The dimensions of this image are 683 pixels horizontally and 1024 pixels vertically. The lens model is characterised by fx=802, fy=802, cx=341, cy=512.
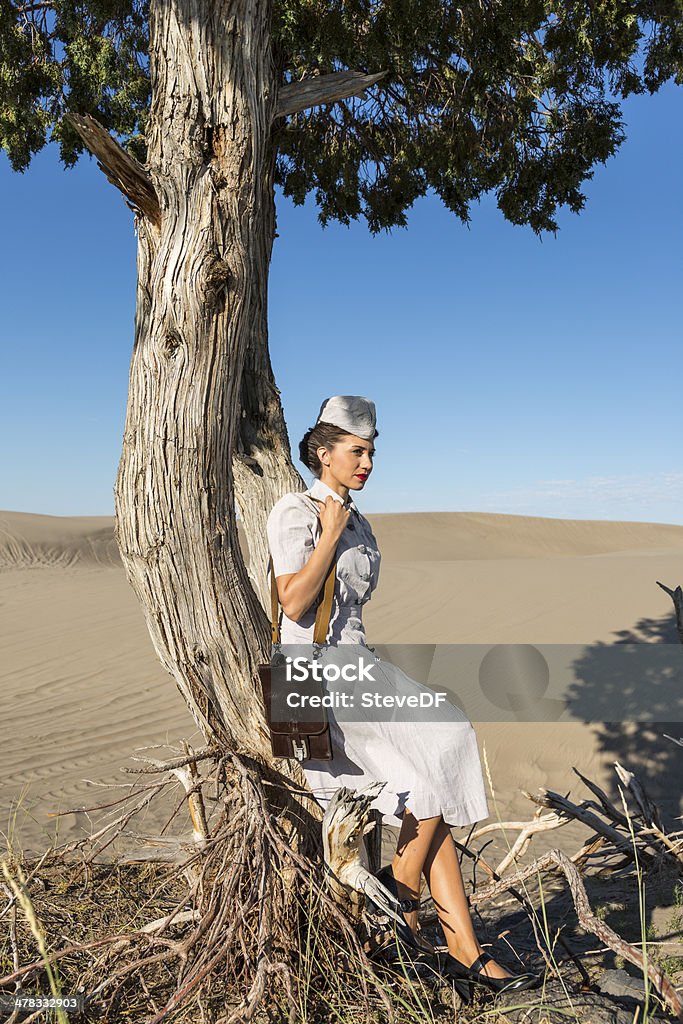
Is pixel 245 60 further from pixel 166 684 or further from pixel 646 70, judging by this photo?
pixel 166 684

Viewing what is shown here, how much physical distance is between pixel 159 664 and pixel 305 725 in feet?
27.5

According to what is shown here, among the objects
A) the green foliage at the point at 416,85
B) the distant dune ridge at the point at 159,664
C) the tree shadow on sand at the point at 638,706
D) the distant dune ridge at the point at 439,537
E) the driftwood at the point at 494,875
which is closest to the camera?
the driftwood at the point at 494,875

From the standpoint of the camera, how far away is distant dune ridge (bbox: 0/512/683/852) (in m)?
6.69

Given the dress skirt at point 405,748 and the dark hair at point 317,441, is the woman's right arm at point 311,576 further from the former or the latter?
the dark hair at point 317,441

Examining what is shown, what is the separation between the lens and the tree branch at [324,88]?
141 inches

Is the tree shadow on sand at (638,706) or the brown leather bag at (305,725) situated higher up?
the brown leather bag at (305,725)

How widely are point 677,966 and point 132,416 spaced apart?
10.8ft

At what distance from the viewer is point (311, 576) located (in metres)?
2.72

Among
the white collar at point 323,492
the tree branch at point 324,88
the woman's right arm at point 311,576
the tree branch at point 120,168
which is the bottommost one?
the woman's right arm at point 311,576

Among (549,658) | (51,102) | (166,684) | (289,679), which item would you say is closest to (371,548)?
(289,679)

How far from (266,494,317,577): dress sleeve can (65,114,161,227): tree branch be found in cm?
131

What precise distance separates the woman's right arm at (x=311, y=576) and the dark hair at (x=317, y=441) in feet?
1.13

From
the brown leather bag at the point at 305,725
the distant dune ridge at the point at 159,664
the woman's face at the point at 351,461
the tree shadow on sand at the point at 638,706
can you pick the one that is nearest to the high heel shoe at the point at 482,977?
the brown leather bag at the point at 305,725

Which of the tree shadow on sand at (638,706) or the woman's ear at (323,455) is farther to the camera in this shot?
the tree shadow on sand at (638,706)
